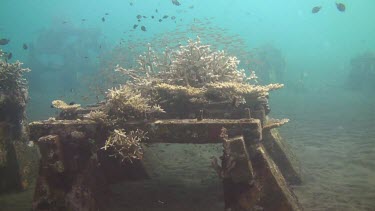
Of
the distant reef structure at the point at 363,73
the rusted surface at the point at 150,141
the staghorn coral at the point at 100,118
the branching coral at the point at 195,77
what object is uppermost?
the distant reef structure at the point at 363,73

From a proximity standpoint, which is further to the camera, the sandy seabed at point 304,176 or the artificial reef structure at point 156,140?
the sandy seabed at point 304,176

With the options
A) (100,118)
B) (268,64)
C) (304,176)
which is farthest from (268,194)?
(268,64)

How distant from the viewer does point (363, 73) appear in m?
27.4

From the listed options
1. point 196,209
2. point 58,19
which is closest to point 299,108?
point 196,209

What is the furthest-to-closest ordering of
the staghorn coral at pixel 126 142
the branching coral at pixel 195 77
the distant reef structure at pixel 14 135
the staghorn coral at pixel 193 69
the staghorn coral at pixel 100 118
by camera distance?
the staghorn coral at pixel 193 69, the distant reef structure at pixel 14 135, the branching coral at pixel 195 77, the staghorn coral at pixel 100 118, the staghorn coral at pixel 126 142

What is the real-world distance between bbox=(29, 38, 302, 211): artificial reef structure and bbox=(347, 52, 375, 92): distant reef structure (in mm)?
23960

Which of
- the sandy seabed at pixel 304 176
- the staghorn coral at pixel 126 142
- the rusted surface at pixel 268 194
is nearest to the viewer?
the rusted surface at pixel 268 194

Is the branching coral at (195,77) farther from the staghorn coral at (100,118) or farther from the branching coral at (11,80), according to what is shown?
the branching coral at (11,80)

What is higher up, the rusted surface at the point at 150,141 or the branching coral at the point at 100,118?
the branching coral at the point at 100,118

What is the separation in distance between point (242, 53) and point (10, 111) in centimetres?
1785

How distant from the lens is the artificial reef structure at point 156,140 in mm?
4785

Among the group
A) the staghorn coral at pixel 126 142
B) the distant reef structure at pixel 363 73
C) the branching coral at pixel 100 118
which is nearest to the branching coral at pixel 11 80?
the branching coral at pixel 100 118

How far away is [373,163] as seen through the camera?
8625 mm

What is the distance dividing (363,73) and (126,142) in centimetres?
2765
